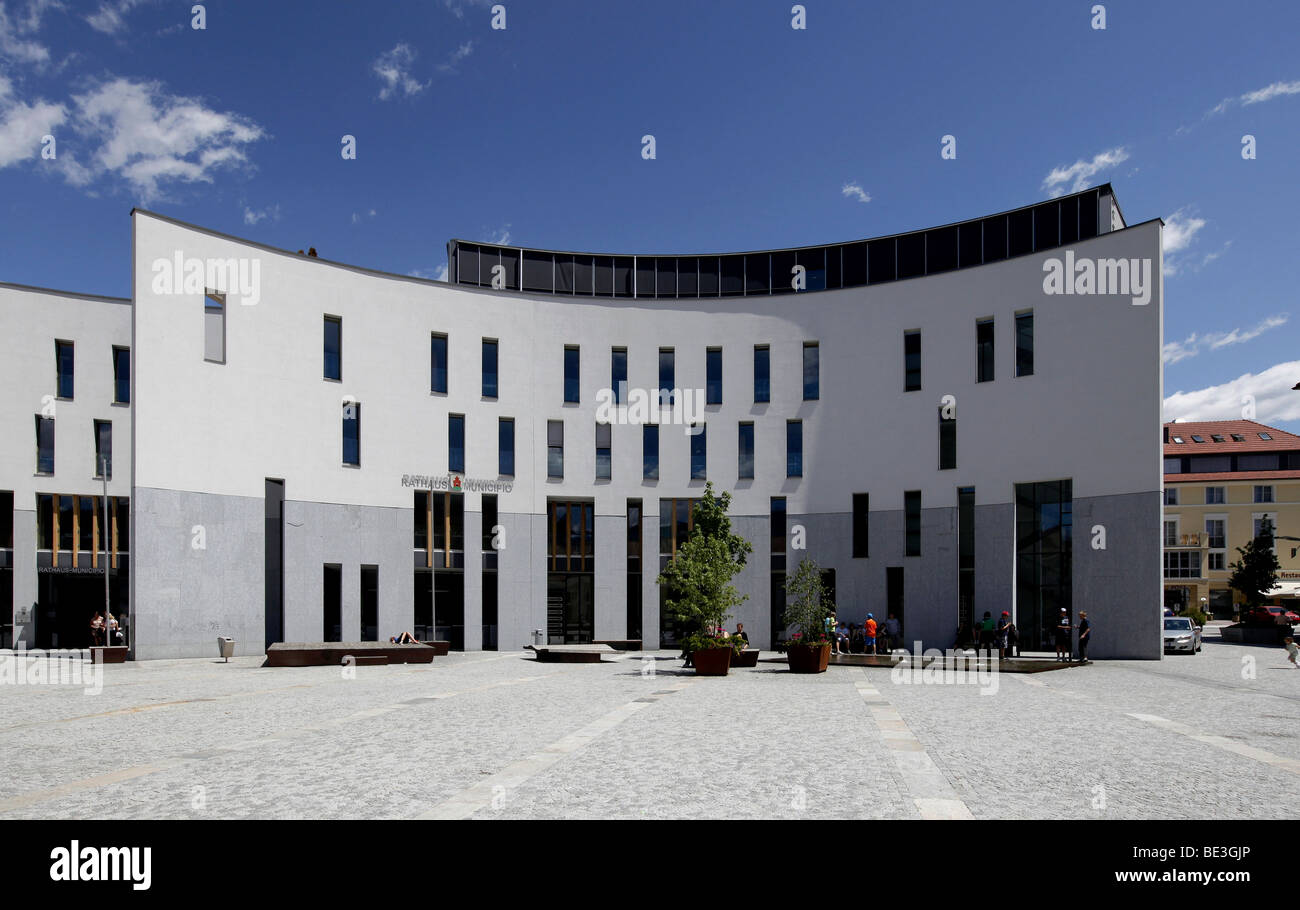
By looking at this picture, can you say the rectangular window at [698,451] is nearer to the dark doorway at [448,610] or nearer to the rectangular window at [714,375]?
the rectangular window at [714,375]

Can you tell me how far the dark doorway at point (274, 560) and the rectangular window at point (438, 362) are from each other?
801cm

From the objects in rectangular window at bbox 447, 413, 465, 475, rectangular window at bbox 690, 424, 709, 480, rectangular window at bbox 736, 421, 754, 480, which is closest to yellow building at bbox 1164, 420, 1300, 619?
rectangular window at bbox 736, 421, 754, 480

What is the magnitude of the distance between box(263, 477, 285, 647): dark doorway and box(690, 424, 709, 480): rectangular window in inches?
687

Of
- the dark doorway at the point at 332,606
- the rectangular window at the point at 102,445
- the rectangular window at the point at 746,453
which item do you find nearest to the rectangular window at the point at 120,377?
the rectangular window at the point at 102,445

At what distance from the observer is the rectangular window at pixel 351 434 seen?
36.4m

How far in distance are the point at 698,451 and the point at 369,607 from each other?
1576cm

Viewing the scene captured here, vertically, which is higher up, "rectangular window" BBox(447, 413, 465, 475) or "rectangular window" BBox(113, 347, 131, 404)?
"rectangular window" BBox(113, 347, 131, 404)

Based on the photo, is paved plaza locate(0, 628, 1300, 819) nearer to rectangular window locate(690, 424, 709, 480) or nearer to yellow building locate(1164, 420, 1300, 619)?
rectangular window locate(690, 424, 709, 480)

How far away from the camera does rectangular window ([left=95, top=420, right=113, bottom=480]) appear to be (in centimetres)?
4000

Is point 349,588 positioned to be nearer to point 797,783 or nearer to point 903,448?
point 903,448
